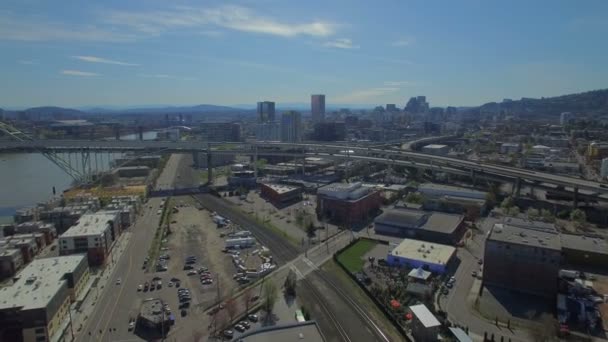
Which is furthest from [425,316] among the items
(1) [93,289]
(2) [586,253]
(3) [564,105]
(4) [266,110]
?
(3) [564,105]

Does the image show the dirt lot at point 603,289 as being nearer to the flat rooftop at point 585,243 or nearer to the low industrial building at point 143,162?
the flat rooftop at point 585,243

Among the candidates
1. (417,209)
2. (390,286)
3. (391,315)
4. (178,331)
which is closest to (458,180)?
(417,209)

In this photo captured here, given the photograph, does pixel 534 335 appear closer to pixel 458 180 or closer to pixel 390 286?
pixel 390 286

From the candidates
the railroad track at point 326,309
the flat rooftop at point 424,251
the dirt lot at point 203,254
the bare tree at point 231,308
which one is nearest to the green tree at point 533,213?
the flat rooftop at point 424,251

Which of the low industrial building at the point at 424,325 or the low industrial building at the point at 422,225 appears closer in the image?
the low industrial building at the point at 424,325

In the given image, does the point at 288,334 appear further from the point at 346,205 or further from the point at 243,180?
the point at 243,180

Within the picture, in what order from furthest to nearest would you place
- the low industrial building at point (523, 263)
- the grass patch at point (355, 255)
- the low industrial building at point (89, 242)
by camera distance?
1. the low industrial building at point (89, 242)
2. the grass patch at point (355, 255)
3. the low industrial building at point (523, 263)

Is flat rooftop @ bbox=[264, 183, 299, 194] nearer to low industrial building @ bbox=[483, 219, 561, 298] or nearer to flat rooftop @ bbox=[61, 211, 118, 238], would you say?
flat rooftop @ bbox=[61, 211, 118, 238]

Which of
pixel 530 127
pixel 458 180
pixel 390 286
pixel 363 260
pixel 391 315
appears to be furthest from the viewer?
pixel 530 127
